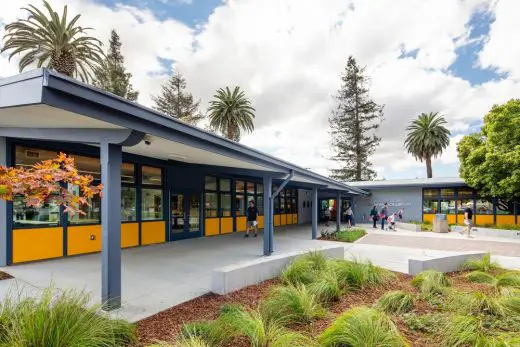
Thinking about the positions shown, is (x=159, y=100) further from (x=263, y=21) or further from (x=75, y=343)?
(x=75, y=343)

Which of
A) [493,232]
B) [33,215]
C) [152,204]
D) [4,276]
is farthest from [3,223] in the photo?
[493,232]

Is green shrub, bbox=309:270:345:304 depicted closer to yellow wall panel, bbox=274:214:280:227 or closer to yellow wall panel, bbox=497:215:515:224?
yellow wall panel, bbox=274:214:280:227

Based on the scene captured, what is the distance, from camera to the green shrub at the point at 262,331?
3064mm

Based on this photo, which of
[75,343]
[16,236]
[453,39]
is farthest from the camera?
[453,39]

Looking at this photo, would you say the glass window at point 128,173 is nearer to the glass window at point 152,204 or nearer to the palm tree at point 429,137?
the glass window at point 152,204

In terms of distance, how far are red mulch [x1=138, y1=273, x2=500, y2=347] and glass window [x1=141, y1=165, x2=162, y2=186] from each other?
20.3 feet

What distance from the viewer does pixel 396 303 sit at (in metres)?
4.49

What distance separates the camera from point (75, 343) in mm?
2754

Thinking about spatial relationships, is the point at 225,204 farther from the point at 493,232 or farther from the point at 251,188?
the point at 493,232

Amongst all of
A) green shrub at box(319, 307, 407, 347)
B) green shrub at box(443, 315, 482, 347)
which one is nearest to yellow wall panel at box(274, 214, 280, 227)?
green shrub at box(443, 315, 482, 347)

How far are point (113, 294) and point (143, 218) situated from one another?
5951 mm

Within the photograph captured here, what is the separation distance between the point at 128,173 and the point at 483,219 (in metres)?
20.8

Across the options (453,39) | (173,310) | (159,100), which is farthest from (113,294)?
(159,100)

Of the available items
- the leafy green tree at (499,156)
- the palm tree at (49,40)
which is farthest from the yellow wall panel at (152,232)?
the leafy green tree at (499,156)
